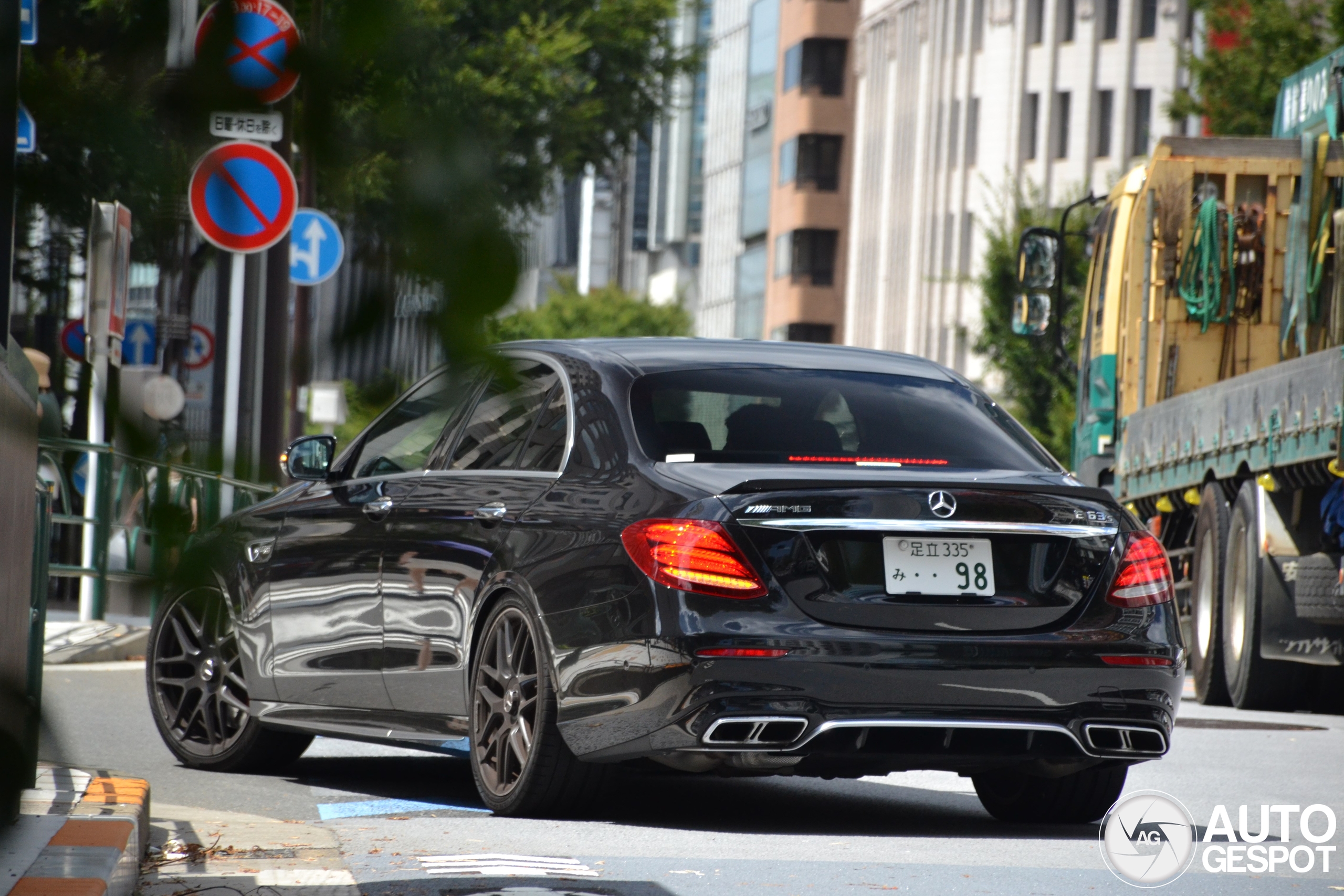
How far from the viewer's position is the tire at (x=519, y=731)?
244 inches

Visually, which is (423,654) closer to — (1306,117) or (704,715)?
(704,715)

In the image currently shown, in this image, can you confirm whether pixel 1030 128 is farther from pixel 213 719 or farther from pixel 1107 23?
pixel 213 719

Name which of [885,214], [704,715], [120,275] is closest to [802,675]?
[704,715]

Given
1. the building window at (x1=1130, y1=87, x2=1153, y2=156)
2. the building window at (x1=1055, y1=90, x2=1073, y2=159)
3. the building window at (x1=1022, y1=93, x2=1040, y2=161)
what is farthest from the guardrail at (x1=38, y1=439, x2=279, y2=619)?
the building window at (x1=1022, y1=93, x2=1040, y2=161)

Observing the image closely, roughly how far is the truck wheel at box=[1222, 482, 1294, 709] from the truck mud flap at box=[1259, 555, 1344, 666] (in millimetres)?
55

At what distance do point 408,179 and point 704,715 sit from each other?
4.23 m

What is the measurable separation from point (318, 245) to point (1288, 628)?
1074 cm

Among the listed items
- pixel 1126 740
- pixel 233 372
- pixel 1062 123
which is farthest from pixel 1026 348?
pixel 233 372

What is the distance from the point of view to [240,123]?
1.72 metres

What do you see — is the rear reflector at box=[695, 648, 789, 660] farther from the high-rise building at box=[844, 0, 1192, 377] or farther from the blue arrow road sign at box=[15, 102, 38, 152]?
the high-rise building at box=[844, 0, 1192, 377]

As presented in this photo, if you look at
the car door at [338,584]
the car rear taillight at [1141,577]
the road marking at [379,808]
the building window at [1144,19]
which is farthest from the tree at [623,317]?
the car rear taillight at [1141,577]

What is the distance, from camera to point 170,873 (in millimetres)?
5398

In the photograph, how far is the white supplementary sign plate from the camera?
1.72 meters

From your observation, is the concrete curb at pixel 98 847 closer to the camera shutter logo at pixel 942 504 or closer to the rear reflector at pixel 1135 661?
the camera shutter logo at pixel 942 504
